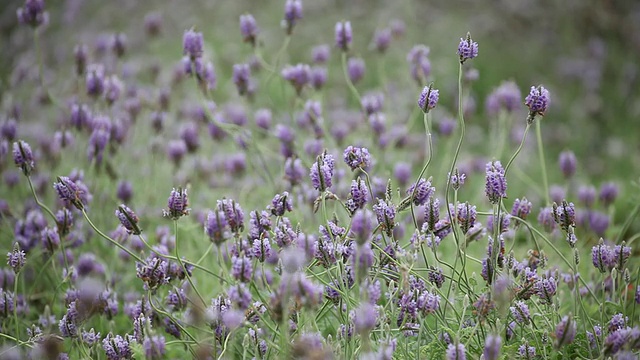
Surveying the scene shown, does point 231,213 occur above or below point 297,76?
below

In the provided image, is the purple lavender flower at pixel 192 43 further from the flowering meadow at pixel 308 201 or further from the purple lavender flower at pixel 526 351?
the purple lavender flower at pixel 526 351

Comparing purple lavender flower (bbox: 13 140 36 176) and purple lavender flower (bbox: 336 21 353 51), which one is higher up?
purple lavender flower (bbox: 336 21 353 51)

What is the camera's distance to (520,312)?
1.79 meters

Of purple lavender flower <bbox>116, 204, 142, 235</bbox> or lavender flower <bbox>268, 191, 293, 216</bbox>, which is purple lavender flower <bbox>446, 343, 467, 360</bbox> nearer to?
lavender flower <bbox>268, 191, 293, 216</bbox>

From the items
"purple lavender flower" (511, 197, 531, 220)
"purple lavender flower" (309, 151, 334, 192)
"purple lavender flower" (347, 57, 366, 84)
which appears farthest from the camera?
"purple lavender flower" (347, 57, 366, 84)

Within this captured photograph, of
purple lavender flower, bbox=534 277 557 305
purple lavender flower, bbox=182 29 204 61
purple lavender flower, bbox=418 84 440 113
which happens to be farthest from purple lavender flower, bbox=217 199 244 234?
purple lavender flower, bbox=182 29 204 61

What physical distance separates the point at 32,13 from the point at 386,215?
6.38ft

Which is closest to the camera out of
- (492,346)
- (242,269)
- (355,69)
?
(492,346)

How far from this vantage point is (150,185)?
3660 mm

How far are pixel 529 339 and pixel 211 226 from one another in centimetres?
96

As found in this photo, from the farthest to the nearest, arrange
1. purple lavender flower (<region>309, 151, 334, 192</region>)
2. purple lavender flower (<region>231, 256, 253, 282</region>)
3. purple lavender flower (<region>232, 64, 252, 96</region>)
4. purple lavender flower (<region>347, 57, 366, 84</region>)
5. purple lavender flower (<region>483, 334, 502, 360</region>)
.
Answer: purple lavender flower (<region>347, 57, 366, 84</region>) < purple lavender flower (<region>232, 64, 252, 96</region>) < purple lavender flower (<region>309, 151, 334, 192</region>) < purple lavender flower (<region>231, 256, 253, 282</region>) < purple lavender flower (<region>483, 334, 502, 360</region>)

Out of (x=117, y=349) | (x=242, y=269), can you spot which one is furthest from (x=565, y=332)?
(x=117, y=349)

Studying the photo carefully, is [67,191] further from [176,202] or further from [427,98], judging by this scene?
[427,98]

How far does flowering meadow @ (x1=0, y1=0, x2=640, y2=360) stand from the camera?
68.9 inches
